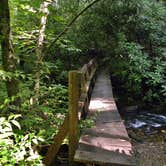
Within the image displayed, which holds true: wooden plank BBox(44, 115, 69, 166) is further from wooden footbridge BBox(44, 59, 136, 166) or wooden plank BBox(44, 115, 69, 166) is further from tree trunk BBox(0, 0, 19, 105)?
tree trunk BBox(0, 0, 19, 105)

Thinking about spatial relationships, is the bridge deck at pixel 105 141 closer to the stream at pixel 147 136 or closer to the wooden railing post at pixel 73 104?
the wooden railing post at pixel 73 104

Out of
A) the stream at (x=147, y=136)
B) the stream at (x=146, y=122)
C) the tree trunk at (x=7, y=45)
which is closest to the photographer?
the tree trunk at (x=7, y=45)

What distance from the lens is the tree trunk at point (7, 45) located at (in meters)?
2.84

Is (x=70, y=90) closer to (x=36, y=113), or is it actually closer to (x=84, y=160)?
(x=36, y=113)

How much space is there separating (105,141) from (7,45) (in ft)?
5.98

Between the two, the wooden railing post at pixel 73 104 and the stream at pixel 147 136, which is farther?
the stream at pixel 147 136

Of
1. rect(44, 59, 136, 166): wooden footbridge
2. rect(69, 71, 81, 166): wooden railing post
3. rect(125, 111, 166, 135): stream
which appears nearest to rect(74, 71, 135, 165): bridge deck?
rect(44, 59, 136, 166): wooden footbridge

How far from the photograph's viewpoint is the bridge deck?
3.12 meters

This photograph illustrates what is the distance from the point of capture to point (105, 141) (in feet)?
12.1

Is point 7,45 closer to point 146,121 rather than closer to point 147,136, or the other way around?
point 147,136

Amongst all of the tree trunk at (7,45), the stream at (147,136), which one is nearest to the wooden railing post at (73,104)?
the tree trunk at (7,45)

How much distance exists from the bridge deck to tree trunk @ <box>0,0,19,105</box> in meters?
1.06

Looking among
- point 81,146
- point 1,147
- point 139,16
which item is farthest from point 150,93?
point 1,147

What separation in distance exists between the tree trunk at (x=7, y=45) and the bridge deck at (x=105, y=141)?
1.06 metres
